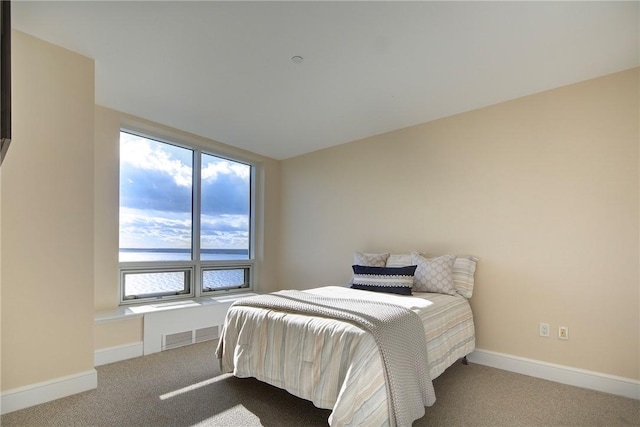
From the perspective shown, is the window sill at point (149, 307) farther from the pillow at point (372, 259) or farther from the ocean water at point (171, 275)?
the pillow at point (372, 259)

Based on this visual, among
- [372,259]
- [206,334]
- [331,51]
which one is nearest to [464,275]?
[372,259]

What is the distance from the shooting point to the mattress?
5.76 ft

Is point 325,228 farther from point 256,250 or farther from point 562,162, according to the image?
point 562,162

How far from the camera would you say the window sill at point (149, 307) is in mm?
2979

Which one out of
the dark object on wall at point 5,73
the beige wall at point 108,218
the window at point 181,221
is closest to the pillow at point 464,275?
the window at point 181,221

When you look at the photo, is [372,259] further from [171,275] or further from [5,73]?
[5,73]

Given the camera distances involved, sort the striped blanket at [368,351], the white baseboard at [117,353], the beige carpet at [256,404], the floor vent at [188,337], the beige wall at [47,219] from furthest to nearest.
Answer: the floor vent at [188,337] < the white baseboard at [117,353] < the beige wall at [47,219] < the beige carpet at [256,404] < the striped blanket at [368,351]

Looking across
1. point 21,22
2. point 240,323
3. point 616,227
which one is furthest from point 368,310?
point 21,22

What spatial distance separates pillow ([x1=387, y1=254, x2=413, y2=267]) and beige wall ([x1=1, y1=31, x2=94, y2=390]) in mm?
2599

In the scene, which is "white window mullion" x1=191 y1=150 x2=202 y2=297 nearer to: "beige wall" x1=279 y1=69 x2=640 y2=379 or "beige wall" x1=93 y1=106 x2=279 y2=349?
"beige wall" x1=93 y1=106 x2=279 y2=349

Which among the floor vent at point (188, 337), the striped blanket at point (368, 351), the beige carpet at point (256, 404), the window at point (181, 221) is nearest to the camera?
the striped blanket at point (368, 351)

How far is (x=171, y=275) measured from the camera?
389 cm

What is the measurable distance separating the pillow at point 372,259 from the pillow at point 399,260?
62 mm

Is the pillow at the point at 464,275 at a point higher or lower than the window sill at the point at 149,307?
higher
